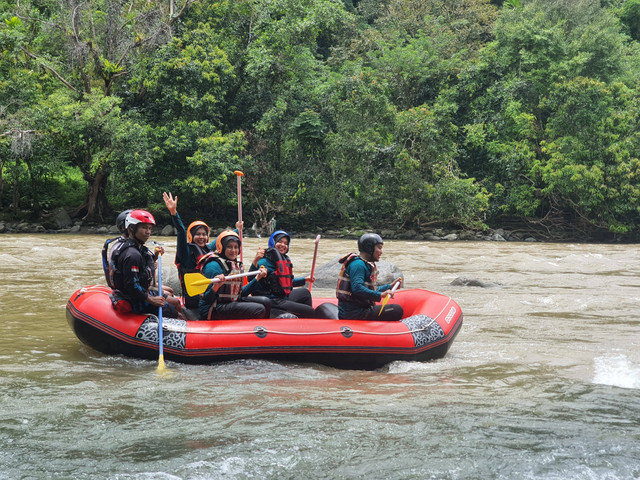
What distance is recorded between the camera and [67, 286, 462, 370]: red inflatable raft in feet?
17.1

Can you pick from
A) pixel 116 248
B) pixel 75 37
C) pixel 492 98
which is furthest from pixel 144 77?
pixel 116 248

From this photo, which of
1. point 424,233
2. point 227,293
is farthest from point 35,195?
point 227,293

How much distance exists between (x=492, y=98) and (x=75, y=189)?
14784mm

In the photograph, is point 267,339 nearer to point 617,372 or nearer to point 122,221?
point 122,221

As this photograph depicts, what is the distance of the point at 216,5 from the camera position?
22031 millimetres

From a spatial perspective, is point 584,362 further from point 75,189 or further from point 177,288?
point 75,189

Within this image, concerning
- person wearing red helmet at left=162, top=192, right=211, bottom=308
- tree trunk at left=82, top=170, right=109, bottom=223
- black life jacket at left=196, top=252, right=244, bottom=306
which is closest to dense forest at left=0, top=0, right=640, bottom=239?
tree trunk at left=82, top=170, right=109, bottom=223

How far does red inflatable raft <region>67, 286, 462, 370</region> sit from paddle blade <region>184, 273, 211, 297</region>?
0.25 meters

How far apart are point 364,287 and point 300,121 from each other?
54.8ft

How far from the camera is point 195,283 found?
5352mm

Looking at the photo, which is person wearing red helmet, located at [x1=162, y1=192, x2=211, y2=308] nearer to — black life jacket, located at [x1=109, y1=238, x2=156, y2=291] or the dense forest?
black life jacket, located at [x1=109, y1=238, x2=156, y2=291]

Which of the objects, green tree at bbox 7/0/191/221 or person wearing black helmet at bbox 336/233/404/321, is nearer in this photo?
person wearing black helmet at bbox 336/233/404/321

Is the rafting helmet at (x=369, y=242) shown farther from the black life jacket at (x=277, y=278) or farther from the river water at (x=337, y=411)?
the river water at (x=337, y=411)

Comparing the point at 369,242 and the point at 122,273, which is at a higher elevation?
the point at 369,242
